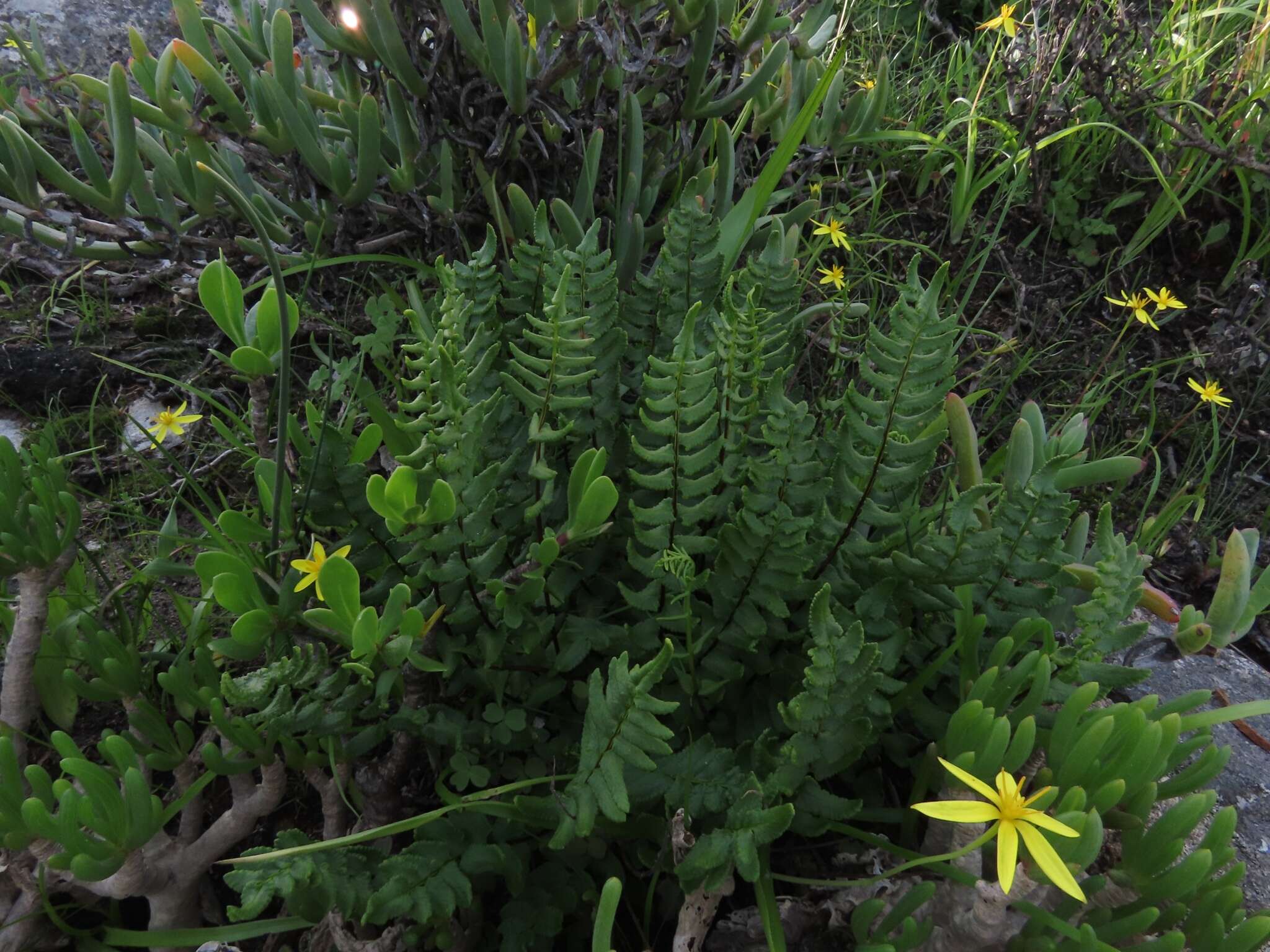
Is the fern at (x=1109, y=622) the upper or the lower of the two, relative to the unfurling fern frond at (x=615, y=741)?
upper

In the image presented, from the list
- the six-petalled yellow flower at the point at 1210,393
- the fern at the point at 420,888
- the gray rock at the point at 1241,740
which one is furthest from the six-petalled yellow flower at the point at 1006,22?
the fern at the point at 420,888

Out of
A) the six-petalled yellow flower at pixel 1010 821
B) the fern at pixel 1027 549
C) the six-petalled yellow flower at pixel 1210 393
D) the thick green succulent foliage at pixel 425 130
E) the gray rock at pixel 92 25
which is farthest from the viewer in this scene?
the gray rock at pixel 92 25

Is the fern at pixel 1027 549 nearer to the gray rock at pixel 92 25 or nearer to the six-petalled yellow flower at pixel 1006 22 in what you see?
the six-petalled yellow flower at pixel 1006 22

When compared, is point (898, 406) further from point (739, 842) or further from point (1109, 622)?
point (739, 842)

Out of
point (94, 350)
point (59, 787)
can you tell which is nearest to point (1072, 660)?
point (59, 787)

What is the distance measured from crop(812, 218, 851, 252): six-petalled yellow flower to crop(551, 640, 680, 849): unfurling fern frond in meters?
1.67

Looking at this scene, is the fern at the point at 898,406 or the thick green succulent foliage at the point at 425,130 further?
the thick green succulent foliage at the point at 425,130

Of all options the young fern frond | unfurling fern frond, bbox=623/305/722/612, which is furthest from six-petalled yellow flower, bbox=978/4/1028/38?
unfurling fern frond, bbox=623/305/722/612

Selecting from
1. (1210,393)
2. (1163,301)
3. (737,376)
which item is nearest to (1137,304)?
(1163,301)

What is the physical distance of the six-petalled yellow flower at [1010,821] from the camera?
83 centimetres

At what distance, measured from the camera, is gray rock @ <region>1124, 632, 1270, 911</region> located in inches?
55.2

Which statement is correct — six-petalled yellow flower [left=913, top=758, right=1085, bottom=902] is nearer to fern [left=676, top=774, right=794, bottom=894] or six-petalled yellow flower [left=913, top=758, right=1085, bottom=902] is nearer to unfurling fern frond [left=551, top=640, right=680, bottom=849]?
fern [left=676, top=774, right=794, bottom=894]

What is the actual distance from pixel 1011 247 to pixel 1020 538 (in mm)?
1900

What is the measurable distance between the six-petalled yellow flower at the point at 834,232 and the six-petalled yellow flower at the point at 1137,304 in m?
0.70
